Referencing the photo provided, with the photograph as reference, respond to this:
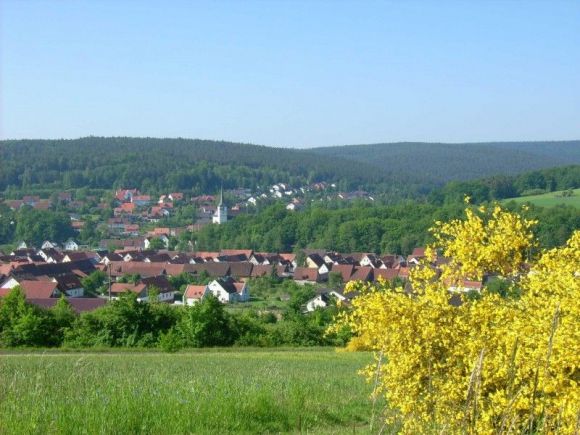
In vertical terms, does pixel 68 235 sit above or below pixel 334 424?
below

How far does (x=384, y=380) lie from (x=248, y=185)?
17159 cm

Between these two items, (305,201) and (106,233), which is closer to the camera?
(106,233)

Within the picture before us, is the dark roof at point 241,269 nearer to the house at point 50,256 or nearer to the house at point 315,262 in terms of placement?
the house at point 315,262

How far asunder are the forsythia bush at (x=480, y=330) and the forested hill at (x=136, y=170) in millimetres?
137764

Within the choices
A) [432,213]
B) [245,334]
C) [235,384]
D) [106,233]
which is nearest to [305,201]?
[106,233]

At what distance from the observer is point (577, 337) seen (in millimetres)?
5750

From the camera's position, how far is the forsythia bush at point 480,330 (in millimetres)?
5840

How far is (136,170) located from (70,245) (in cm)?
6313

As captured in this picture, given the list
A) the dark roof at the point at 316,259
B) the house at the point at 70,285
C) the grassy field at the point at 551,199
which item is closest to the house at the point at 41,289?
the house at the point at 70,285

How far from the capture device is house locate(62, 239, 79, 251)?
103 metres

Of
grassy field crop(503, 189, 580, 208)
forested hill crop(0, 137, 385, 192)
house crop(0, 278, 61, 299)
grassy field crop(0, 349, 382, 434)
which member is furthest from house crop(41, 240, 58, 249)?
grassy field crop(0, 349, 382, 434)

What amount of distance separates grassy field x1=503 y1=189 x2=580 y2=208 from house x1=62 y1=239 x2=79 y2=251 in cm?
5749

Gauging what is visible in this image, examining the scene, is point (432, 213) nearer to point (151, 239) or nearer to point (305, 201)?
point (151, 239)

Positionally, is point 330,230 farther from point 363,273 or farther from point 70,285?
point 70,285
